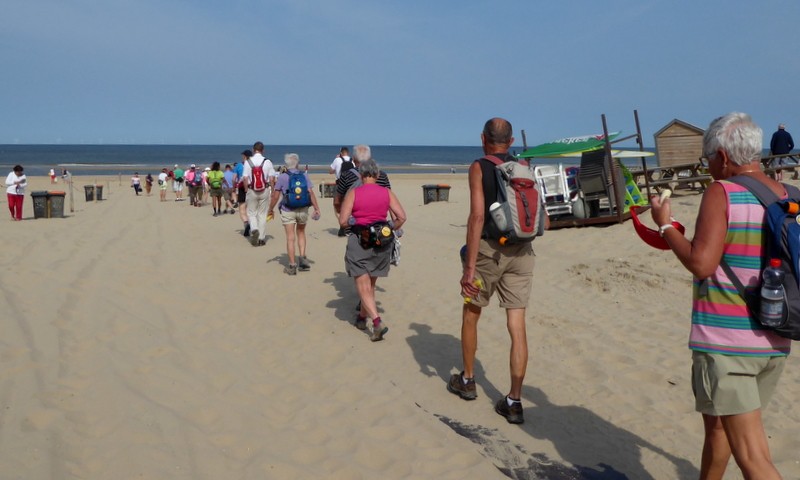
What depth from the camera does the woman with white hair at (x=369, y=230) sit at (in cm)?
572

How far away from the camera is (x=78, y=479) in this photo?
3.17m

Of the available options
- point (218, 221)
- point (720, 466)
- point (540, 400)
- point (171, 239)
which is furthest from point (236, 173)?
point (720, 466)

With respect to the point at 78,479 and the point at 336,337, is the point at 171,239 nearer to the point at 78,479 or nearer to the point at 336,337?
the point at 336,337

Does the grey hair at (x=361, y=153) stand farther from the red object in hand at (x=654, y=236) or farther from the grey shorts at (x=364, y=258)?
the red object in hand at (x=654, y=236)

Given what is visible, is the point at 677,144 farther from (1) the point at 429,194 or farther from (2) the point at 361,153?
(2) the point at 361,153

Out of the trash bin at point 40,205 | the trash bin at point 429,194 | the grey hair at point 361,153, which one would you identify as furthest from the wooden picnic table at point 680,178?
the trash bin at point 40,205

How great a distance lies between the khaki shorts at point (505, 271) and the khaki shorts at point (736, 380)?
1626 mm

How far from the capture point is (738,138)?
246cm

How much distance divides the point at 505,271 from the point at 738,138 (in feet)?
6.02

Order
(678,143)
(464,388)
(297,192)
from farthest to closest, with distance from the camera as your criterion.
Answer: (678,143) < (297,192) < (464,388)

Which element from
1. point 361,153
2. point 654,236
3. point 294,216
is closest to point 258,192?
point 294,216

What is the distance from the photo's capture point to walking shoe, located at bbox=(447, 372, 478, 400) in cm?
448

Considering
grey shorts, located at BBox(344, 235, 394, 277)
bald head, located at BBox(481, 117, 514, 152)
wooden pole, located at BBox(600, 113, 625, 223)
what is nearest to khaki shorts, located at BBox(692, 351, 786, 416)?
bald head, located at BBox(481, 117, 514, 152)

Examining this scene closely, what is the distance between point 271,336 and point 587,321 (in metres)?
3.25
